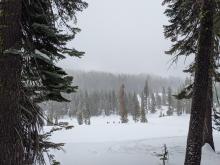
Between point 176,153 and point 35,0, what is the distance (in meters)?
10.5

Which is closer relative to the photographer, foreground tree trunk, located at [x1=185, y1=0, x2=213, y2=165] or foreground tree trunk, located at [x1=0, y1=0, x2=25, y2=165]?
foreground tree trunk, located at [x1=0, y1=0, x2=25, y2=165]

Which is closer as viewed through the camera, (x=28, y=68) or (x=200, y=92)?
(x=28, y=68)

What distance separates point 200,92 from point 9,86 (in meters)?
5.39

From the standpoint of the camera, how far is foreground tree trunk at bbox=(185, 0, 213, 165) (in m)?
8.86

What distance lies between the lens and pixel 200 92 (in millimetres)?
8984

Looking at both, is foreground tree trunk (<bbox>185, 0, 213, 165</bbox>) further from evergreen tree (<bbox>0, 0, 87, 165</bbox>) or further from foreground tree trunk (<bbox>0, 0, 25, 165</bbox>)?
foreground tree trunk (<bbox>0, 0, 25, 165</bbox>)

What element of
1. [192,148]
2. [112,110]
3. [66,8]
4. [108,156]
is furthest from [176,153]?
[112,110]

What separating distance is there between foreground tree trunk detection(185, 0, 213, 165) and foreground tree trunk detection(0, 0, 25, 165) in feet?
→ 16.4

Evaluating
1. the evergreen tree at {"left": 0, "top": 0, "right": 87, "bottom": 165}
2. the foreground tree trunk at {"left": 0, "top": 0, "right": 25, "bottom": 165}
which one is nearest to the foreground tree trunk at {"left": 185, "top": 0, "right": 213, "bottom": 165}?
the evergreen tree at {"left": 0, "top": 0, "right": 87, "bottom": 165}

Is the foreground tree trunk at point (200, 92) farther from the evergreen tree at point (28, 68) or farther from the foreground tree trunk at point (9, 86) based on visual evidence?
the foreground tree trunk at point (9, 86)

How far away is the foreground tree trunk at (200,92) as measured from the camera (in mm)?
8859

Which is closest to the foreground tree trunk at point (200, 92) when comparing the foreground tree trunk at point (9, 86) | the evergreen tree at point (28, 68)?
the evergreen tree at point (28, 68)

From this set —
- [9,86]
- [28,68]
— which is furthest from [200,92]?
[9,86]

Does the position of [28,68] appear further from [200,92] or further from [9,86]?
[200,92]
